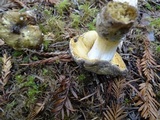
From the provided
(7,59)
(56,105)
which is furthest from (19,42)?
(56,105)

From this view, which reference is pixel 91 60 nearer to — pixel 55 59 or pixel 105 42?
pixel 105 42

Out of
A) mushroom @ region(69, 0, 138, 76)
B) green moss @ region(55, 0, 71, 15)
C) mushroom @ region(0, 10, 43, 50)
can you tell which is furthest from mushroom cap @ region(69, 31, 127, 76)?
green moss @ region(55, 0, 71, 15)

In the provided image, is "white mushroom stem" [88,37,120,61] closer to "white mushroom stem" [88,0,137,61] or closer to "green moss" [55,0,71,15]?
"white mushroom stem" [88,0,137,61]

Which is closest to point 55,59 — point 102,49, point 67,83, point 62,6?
point 67,83

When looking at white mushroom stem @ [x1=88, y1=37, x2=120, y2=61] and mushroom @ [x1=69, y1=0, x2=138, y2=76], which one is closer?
mushroom @ [x1=69, y1=0, x2=138, y2=76]

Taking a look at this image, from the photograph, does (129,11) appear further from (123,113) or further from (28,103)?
(28,103)

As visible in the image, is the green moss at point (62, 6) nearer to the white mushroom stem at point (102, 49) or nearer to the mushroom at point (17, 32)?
the mushroom at point (17, 32)
